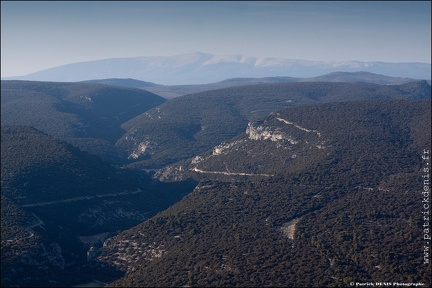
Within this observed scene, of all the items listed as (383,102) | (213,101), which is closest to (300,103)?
(213,101)

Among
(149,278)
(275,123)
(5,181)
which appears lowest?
(149,278)

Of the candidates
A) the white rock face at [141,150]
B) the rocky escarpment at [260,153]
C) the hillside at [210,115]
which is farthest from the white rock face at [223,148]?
the white rock face at [141,150]

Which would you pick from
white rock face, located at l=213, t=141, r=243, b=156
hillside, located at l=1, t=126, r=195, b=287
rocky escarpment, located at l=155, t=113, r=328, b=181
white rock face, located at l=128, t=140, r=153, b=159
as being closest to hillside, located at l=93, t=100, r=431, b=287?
rocky escarpment, located at l=155, t=113, r=328, b=181

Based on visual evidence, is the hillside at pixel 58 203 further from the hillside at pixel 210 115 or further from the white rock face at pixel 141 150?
the white rock face at pixel 141 150

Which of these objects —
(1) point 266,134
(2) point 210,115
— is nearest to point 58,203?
(1) point 266,134

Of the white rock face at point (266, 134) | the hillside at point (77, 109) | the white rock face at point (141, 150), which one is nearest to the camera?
the white rock face at point (266, 134)

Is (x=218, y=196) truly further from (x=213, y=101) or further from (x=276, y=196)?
(x=213, y=101)
